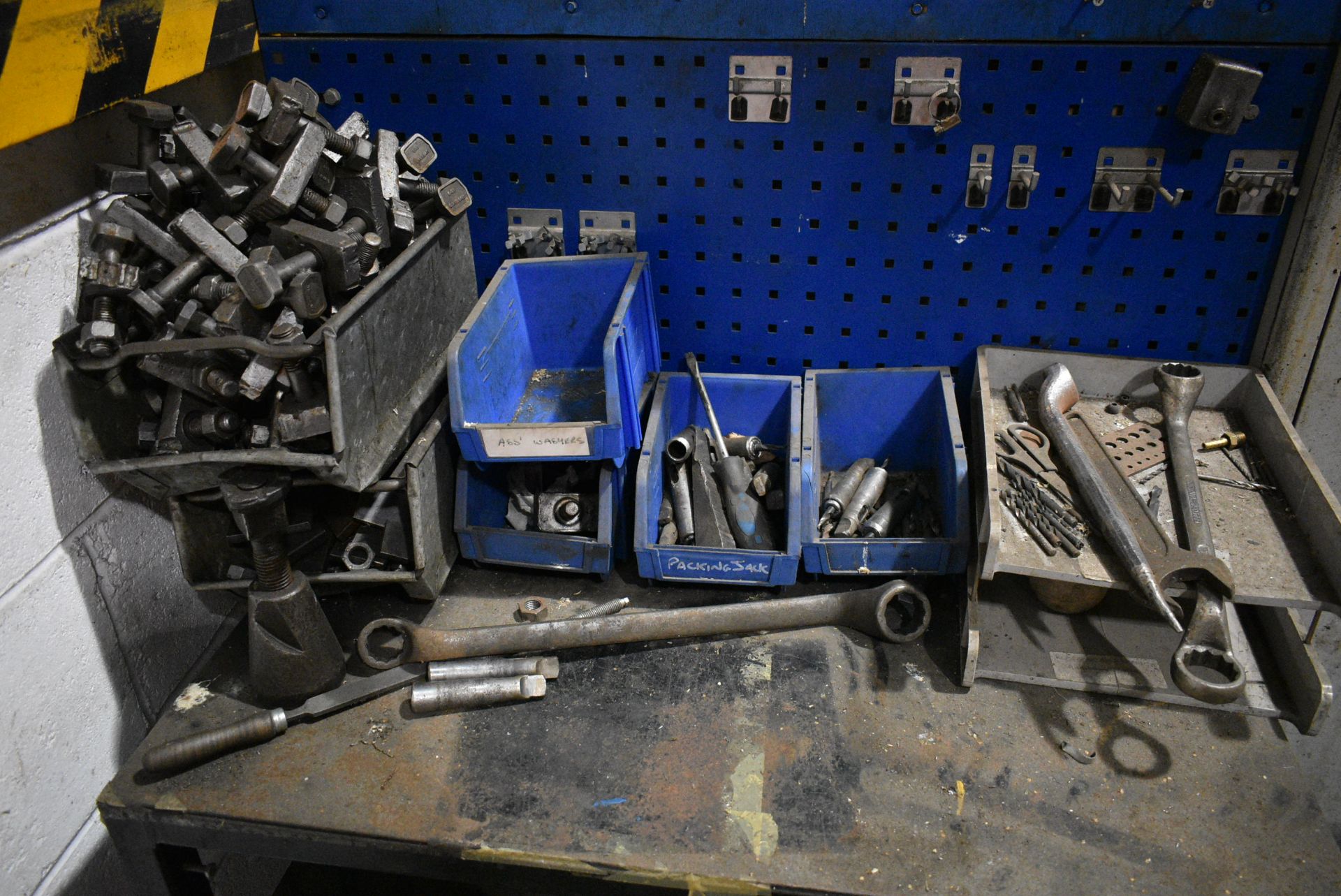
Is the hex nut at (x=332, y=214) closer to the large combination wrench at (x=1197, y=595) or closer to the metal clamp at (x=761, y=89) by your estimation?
the metal clamp at (x=761, y=89)

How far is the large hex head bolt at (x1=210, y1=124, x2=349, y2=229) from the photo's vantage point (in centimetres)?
125

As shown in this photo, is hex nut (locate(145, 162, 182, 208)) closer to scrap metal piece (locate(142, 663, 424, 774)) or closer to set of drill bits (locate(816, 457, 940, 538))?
scrap metal piece (locate(142, 663, 424, 774))

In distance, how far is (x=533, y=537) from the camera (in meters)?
1.47

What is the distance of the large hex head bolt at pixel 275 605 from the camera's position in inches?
47.4

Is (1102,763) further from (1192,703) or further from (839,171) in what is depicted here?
(839,171)

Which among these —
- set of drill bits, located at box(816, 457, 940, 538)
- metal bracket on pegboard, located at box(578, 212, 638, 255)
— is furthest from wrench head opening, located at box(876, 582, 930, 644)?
metal bracket on pegboard, located at box(578, 212, 638, 255)

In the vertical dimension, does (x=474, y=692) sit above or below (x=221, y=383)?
below

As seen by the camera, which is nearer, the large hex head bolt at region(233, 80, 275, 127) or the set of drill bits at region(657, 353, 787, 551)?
the large hex head bolt at region(233, 80, 275, 127)

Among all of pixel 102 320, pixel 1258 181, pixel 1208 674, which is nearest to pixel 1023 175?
pixel 1258 181

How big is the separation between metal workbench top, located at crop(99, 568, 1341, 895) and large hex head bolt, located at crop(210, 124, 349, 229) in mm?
722

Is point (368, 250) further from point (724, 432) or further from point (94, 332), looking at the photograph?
point (724, 432)

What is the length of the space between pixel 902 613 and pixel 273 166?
1.21 m

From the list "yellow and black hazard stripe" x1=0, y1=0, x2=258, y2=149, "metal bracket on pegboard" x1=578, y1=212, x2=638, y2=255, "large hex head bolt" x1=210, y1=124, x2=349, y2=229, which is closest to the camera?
"yellow and black hazard stripe" x1=0, y1=0, x2=258, y2=149

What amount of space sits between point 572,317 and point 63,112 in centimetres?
84
